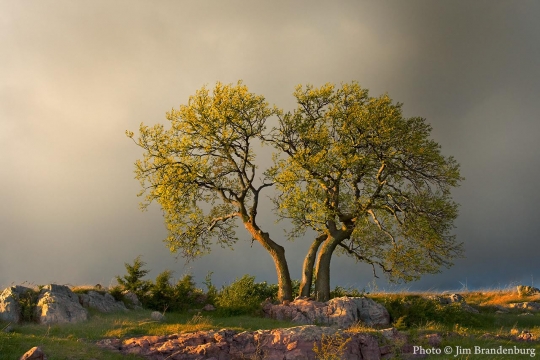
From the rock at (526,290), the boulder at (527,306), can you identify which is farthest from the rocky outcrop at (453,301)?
the rock at (526,290)

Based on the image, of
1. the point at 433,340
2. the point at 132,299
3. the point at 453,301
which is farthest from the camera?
the point at 453,301

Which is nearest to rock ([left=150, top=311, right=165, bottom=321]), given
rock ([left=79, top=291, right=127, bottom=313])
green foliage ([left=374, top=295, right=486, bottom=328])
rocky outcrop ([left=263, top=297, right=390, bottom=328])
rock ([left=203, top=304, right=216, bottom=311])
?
rock ([left=79, top=291, right=127, bottom=313])

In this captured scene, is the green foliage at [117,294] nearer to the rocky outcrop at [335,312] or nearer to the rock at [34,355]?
the rocky outcrop at [335,312]

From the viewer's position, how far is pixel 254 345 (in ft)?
62.8

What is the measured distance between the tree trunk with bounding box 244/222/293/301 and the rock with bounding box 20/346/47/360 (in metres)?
18.9

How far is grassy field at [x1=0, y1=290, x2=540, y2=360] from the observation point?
18203 millimetres

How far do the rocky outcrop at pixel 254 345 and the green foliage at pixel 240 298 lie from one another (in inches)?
427

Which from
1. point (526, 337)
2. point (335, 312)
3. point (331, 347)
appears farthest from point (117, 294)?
point (526, 337)

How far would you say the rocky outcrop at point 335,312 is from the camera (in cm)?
2792

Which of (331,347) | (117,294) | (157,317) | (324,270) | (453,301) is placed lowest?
(331,347)

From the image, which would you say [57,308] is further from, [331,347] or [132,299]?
[331,347]

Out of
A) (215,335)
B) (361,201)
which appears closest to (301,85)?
(361,201)

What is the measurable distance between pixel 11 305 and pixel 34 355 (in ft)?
35.9

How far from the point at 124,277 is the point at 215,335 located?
16.2m
